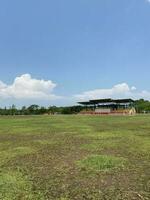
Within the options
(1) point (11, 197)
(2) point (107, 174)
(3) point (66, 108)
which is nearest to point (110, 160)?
(2) point (107, 174)

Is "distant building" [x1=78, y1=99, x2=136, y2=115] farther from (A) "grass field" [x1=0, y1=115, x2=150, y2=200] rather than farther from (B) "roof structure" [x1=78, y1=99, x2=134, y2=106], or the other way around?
(A) "grass field" [x1=0, y1=115, x2=150, y2=200]

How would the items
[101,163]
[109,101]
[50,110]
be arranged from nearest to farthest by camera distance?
[101,163]
[109,101]
[50,110]

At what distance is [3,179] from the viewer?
777 centimetres

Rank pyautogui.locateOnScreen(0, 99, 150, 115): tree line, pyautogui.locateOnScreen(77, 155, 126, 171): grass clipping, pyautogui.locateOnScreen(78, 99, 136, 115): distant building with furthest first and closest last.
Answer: pyautogui.locateOnScreen(0, 99, 150, 115): tree line, pyautogui.locateOnScreen(78, 99, 136, 115): distant building, pyautogui.locateOnScreen(77, 155, 126, 171): grass clipping

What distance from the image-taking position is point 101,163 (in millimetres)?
9859

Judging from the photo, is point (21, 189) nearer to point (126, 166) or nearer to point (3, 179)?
point (3, 179)

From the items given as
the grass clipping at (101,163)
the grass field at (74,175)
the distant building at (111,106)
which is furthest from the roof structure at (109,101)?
the grass clipping at (101,163)

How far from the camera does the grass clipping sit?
30.4 feet

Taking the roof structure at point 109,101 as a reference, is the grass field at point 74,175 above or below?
below

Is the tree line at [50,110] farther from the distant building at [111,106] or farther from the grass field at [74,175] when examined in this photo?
the grass field at [74,175]

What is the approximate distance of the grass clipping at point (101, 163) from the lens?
927 cm

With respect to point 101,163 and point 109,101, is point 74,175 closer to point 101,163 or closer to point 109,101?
point 101,163

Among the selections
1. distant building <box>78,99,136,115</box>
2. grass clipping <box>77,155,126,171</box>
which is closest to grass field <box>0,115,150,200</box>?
grass clipping <box>77,155,126,171</box>

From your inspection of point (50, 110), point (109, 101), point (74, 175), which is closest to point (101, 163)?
point (74, 175)
